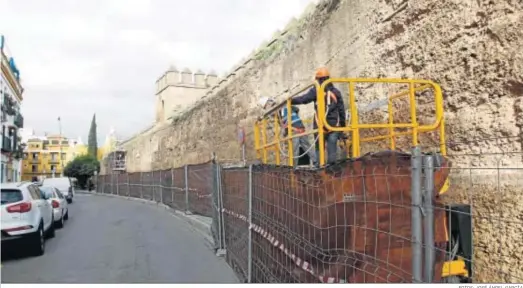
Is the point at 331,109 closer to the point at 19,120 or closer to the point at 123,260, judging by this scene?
the point at 123,260

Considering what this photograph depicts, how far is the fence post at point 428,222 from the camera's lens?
125 inches

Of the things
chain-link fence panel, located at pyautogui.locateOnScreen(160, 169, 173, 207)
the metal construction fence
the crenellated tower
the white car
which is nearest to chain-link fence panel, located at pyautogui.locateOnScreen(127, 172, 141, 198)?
chain-link fence panel, located at pyautogui.locateOnScreen(160, 169, 173, 207)

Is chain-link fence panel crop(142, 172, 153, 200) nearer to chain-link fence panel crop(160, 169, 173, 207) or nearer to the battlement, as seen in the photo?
chain-link fence panel crop(160, 169, 173, 207)

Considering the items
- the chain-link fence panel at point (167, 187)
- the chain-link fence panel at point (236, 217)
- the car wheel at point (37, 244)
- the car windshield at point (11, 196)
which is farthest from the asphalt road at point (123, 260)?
the chain-link fence panel at point (167, 187)

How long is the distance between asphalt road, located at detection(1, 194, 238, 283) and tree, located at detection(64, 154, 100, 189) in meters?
55.7

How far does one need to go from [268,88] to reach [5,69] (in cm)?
3188

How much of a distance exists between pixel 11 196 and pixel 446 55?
8.23 meters

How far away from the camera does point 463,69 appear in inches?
249

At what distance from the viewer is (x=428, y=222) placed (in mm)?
3174

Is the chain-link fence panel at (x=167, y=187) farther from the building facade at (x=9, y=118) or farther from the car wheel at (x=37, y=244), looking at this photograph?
the building facade at (x=9, y=118)

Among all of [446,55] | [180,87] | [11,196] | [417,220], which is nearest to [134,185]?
[180,87]

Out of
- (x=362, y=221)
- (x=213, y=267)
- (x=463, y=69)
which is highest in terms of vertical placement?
(x=463, y=69)

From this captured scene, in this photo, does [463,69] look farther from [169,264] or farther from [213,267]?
[169,264]

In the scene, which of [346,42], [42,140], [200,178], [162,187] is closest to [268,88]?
[200,178]
